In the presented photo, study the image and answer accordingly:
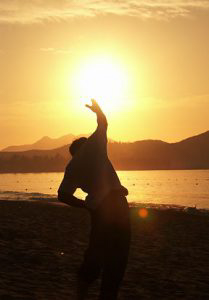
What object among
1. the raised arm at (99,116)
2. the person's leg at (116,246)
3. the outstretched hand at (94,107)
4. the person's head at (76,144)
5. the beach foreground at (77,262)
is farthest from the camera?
the beach foreground at (77,262)

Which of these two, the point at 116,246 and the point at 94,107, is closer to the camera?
the point at 116,246

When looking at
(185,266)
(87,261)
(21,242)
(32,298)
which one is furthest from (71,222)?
(87,261)

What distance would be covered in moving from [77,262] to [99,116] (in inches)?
269

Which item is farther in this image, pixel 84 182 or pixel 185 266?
pixel 185 266

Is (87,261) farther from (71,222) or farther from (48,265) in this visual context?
(71,222)

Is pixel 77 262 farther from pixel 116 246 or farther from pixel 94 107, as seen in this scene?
pixel 94 107

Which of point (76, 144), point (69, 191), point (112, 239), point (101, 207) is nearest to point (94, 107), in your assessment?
point (76, 144)

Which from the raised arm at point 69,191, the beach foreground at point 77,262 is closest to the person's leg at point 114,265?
the raised arm at point 69,191

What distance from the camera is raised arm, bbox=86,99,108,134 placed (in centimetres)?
613

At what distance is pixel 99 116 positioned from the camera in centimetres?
618

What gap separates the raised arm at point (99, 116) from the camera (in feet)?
20.1

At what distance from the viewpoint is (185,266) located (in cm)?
1255

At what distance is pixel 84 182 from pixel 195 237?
13.3 metres

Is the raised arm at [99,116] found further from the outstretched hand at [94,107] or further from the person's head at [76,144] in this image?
the person's head at [76,144]
